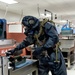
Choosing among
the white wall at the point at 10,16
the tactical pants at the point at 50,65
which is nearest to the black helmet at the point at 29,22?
the tactical pants at the point at 50,65

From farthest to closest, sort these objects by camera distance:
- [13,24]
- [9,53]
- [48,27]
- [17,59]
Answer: [13,24], [48,27], [9,53], [17,59]

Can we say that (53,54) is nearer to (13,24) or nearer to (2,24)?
(2,24)

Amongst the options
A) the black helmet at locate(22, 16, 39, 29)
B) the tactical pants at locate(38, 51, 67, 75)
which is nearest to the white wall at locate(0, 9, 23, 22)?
the black helmet at locate(22, 16, 39, 29)

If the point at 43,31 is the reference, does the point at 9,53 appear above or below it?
below

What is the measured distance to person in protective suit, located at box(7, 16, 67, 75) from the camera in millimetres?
2549

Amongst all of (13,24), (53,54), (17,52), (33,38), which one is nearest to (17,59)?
(17,52)

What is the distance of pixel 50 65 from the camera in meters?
2.61

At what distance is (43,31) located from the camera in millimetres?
2643

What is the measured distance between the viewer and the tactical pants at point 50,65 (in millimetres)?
2586

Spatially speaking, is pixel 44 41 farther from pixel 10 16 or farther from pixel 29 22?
pixel 10 16

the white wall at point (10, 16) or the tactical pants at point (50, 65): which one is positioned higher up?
the white wall at point (10, 16)

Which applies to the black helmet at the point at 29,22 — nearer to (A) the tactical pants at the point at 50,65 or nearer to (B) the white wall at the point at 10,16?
(A) the tactical pants at the point at 50,65

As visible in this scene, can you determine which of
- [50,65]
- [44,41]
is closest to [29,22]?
[44,41]

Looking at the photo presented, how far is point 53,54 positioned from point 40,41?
1.03ft
